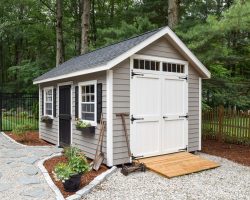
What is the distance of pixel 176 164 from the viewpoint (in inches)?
269

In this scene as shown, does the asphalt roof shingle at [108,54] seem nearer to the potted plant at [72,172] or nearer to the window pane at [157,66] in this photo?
the window pane at [157,66]

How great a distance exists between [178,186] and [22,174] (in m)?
3.24

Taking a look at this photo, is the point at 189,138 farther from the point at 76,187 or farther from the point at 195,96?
the point at 76,187

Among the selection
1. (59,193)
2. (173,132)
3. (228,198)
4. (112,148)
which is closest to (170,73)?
(173,132)

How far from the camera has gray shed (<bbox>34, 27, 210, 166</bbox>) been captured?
666cm

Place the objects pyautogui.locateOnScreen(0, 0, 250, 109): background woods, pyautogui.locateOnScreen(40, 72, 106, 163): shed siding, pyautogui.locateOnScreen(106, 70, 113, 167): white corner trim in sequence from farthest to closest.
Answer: pyautogui.locateOnScreen(0, 0, 250, 109): background woods
pyautogui.locateOnScreen(40, 72, 106, 163): shed siding
pyautogui.locateOnScreen(106, 70, 113, 167): white corner trim

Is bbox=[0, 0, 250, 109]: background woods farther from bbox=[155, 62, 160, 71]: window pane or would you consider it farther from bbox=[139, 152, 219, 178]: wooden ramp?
bbox=[139, 152, 219, 178]: wooden ramp

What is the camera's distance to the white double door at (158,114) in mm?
6996

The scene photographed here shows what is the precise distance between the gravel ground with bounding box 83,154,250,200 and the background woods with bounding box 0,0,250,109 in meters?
3.96

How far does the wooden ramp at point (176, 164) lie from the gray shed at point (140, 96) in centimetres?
29

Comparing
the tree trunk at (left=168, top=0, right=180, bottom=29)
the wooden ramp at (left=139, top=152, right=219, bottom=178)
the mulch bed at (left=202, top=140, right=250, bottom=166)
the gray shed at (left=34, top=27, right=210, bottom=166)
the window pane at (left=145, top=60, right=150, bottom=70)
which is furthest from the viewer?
the tree trunk at (left=168, top=0, right=180, bottom=29)

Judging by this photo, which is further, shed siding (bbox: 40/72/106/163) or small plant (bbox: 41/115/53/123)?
small plant (bbox: 41/115/53/123)

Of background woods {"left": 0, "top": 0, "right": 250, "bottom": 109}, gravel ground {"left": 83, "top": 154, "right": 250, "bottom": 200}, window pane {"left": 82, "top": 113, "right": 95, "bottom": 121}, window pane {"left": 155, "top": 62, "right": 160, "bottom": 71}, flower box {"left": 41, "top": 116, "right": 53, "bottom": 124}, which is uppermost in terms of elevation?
background woods {"left": 0, "top": 0, "right": 250, "bottom": 109}

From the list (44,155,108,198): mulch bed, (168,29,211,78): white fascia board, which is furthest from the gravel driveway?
(168,29,211,78): white fascia board
